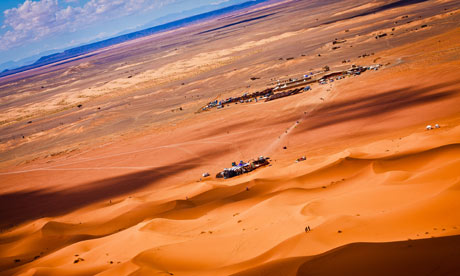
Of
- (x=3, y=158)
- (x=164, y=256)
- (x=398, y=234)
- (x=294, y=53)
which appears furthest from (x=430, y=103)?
(x=3, y=158)

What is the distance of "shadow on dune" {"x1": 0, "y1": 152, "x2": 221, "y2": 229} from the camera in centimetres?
2125

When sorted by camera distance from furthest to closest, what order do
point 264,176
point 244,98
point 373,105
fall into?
point 244,98 → point 373,105 → point 264,176

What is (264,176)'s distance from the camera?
16469 millimetres

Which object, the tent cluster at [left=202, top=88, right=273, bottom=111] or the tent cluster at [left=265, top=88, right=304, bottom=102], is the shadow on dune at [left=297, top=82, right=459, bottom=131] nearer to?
the tent cluster at [left=265, top=88, right=304, bottom=102]

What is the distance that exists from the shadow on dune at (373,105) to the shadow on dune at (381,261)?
57.3 feet

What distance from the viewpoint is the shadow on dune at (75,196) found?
21.2 metres

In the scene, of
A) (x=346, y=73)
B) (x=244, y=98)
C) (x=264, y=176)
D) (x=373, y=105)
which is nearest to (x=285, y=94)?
(x=244, y=98)

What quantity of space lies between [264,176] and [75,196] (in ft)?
42.3

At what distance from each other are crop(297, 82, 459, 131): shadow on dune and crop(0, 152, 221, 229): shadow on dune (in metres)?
8.14

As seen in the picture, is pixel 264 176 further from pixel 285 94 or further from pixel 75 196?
pixel 285 94

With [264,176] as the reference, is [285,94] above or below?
above

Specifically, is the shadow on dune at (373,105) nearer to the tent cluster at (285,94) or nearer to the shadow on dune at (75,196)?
the tent cluster at (285,94)

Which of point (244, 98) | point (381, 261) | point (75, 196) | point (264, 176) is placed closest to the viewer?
point (381, 261)

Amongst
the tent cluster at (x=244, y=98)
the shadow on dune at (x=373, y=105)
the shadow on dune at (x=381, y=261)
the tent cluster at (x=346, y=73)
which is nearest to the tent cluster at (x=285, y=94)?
the tent cluster at (x=244, y=98)
